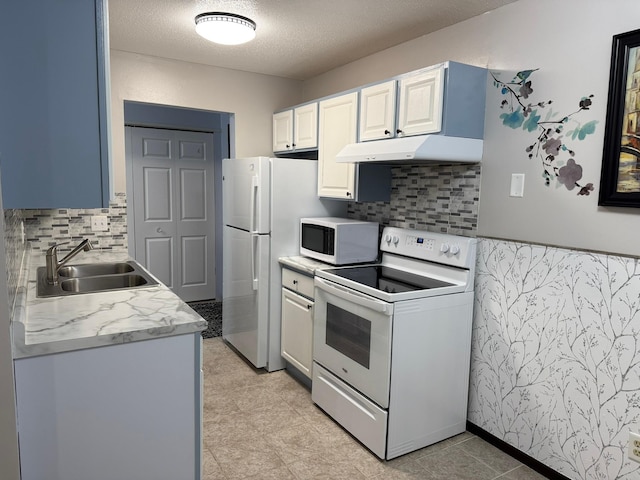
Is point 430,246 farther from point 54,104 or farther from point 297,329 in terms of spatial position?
point 54,104

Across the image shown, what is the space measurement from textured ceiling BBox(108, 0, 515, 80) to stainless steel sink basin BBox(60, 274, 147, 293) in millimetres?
1497

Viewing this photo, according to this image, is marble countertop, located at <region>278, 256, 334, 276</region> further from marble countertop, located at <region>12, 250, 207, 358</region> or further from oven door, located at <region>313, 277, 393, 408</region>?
marble countertop, located at <region>12, 250, 207, 358</region>

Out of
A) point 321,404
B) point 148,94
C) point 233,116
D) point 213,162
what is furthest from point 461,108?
point 213,162

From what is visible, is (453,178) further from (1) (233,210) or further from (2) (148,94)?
(2) (148,94)

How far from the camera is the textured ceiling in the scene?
95.1 inches

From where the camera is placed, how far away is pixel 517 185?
2.32 metres

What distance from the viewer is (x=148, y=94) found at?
3502 millimetres

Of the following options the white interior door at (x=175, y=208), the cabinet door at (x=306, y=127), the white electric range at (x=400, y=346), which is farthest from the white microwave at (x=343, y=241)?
the white interior door at (x=175, y=208)

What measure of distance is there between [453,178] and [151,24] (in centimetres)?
208

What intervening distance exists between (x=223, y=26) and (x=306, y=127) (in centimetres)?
107

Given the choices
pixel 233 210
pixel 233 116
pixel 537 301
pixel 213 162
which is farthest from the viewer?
pixel 213 162

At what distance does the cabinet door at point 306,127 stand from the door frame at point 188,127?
1.18 m

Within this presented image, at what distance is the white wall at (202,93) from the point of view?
134 inches

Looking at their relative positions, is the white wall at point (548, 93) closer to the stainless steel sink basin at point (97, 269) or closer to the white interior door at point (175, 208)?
the stainless steel sink basin at point (97, 269)
